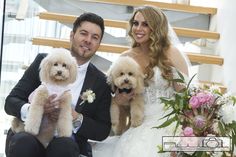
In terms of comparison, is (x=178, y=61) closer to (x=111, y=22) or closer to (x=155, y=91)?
(x=155, y=91)

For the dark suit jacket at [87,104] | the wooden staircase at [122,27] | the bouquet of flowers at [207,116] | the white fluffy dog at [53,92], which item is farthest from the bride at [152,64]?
the wooden staircase at [122,27]

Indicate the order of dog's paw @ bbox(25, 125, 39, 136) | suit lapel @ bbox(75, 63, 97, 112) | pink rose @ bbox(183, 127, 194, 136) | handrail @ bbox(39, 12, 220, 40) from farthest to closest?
handrail @ bbox(39, 12, 220, 40)
suit lapel @ bbox(75, 63, 97, 112)
dog's paw @ bbox(25, 125, 39, 136)
pink rose @ bbox(183, 127, 194, 136)

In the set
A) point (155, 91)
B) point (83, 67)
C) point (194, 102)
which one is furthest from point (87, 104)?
point (194, 102)

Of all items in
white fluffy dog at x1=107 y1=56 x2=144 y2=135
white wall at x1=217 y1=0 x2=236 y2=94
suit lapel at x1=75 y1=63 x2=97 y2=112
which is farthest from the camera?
white wall at x1=217 y1=0 x2=236 y2=94

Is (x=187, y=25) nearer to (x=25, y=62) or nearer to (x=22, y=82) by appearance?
(x=25, y=62)

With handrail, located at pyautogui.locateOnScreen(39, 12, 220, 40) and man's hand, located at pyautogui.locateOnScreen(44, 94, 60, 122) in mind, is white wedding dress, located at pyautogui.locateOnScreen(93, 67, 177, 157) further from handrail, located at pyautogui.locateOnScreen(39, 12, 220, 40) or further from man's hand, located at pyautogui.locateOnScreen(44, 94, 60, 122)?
handrail, located at pyautogui.locateOnScreen(39, 12, 220, 40)

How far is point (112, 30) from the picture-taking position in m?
4.00

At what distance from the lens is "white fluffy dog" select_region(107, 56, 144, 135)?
7.73 feet

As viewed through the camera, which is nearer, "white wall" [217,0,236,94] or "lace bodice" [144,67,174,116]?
"lace bodice" [144,67,174,116]

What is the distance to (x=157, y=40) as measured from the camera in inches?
97.5

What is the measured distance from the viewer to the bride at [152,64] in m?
2.37

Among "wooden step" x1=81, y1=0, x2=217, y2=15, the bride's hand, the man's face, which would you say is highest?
"wooden step" x1=81, y1=0, x2=217, y2=15

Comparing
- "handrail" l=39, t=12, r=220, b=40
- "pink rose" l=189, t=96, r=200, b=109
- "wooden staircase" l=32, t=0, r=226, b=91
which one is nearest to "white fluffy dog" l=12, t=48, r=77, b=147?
"pink rose" l=189, t=96, r=200, b=109

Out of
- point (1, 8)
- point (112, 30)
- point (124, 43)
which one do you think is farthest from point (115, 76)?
point (112, 30)
